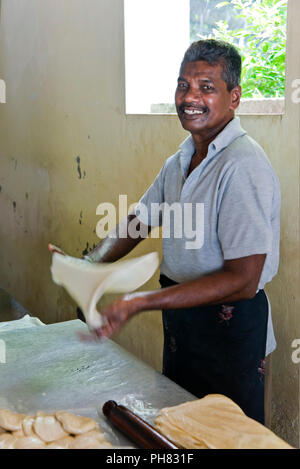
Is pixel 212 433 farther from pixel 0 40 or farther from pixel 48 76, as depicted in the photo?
pixel 0 40

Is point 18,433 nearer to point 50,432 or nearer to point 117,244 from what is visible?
point 50,432

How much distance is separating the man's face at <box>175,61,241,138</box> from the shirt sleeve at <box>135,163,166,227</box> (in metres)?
0.31

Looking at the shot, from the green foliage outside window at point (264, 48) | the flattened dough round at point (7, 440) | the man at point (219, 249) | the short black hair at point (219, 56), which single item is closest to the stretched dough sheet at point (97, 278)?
the man at point (219, 249)

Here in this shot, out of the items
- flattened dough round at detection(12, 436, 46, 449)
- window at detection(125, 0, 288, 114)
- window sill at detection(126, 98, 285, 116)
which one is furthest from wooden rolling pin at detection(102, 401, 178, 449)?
window at detection(125, 0, 288, 114)

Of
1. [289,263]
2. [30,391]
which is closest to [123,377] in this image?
[30,391]

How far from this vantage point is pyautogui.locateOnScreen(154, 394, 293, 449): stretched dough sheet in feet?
4.09

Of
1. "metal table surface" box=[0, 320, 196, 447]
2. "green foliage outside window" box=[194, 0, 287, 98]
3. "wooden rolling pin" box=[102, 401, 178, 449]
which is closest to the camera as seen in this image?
"wooden rolling pin" box=[102, 401, 178, 449]

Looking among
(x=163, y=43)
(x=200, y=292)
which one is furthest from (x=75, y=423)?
(x=163, y=43)

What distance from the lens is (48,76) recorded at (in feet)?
13.7

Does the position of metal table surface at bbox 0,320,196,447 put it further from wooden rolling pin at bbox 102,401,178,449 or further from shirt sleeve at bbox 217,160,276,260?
shirt sleeve at bbox 217,160,276,260

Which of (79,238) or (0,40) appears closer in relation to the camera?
(79,238)

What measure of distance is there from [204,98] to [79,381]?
3.19 feet

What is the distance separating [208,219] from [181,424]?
0.65m

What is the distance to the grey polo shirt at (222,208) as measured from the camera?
1621mm
